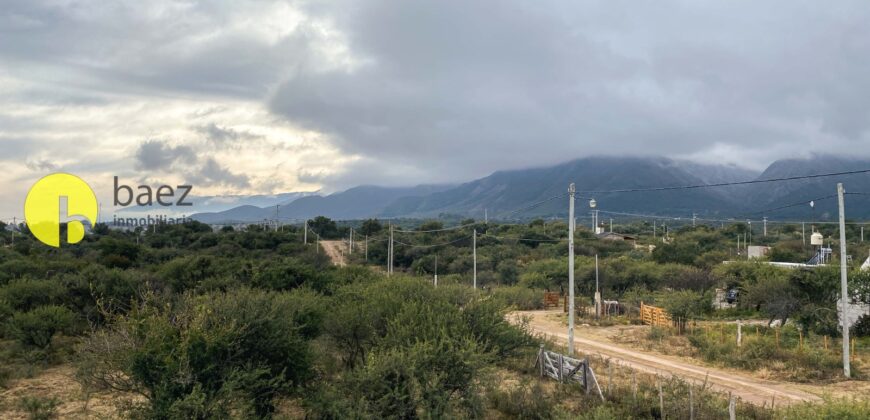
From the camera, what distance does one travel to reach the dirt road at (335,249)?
62891 mm

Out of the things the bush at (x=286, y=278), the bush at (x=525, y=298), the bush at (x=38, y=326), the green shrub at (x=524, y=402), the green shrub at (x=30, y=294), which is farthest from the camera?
the bush at (x=525, y=298)

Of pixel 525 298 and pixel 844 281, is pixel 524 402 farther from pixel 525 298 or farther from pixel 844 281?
pixel 525 298

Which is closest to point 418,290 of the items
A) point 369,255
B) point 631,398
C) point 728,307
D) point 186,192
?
point 631,398

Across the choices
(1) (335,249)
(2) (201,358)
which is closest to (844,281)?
(2) (201,358)

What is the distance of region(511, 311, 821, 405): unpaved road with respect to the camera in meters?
17.1

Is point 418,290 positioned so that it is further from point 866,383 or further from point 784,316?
point 784,316

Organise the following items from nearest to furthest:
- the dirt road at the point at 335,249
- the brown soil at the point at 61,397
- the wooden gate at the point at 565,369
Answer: the brown soil at the point at 61,397 < the wooden gate at the point at 565,369 < the dirt road at the point at 335,249

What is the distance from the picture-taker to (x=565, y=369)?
18172mm

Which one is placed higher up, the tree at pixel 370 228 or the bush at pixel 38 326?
the tree at pixel 370 228

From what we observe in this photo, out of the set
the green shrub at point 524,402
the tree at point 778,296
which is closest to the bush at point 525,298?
the tree at point 778,296

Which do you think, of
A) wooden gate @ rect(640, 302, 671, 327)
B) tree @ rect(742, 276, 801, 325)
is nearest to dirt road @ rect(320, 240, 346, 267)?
wooden gate @ rect(640, 302, 671, 327)

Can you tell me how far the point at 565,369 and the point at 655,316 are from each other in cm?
1528

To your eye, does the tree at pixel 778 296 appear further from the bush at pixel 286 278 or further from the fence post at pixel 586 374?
the bush at pixel 286 278

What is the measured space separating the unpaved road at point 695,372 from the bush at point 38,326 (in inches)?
712
